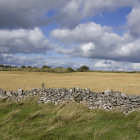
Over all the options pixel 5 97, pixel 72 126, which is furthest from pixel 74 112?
pixel 5 97

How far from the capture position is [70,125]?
9.51m

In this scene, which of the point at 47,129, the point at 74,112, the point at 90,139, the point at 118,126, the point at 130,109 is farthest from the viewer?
the point at 130,109

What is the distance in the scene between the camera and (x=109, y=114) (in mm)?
11000

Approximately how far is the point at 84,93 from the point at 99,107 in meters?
2.06

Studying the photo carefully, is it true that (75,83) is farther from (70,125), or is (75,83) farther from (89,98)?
(70,125)

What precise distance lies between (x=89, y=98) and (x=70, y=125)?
13.4 ft

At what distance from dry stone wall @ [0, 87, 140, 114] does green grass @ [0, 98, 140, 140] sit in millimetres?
760

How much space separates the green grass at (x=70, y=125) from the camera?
8242 millimetres

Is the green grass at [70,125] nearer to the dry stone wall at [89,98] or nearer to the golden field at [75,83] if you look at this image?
the dry stone wall at [89,98]

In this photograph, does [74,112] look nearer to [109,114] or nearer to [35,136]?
[109,114]

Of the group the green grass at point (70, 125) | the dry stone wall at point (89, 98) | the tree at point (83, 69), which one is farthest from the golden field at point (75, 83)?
the tree at point (83, 69)

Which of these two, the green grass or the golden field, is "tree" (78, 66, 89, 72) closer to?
the golden field

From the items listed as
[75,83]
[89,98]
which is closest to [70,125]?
[89,98]

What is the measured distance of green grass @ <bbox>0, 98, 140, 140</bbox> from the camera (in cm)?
824
